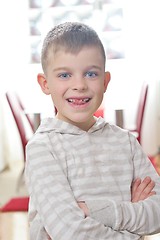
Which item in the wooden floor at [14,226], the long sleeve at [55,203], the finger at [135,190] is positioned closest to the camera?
the long sleeve at [55,203]

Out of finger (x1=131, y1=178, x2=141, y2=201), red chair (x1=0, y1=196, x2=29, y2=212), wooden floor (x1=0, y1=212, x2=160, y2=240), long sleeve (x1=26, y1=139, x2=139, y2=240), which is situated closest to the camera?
long sleeve (x1=26, y1=139, x2=139, y2=240)

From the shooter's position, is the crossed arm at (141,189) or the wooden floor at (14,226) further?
the wooden floor at (14,226)

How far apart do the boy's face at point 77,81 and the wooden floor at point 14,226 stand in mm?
1612

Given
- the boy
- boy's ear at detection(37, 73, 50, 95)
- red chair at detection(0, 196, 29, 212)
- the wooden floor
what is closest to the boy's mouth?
the boy

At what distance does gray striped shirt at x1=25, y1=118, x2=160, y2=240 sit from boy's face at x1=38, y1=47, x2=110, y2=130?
73 mm

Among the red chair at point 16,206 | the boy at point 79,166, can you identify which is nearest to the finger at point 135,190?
the boy at point 79,166

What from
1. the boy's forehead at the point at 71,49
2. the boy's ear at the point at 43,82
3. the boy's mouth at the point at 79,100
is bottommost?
the boy's mouth at the point at 79,100

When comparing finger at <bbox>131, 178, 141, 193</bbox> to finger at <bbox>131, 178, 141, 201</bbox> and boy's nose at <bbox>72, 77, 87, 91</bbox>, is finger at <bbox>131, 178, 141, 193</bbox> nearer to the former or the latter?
finger at <bbox>131, 178, 141, 201</bbox>

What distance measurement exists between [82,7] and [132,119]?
4.73 feet

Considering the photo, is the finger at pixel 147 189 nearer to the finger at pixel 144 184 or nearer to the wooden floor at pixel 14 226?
the finger at pixel 144 184

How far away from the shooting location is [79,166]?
125cm

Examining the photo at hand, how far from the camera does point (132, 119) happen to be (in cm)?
550

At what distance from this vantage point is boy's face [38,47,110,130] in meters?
1.23

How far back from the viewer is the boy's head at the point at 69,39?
1.25 metres
